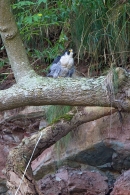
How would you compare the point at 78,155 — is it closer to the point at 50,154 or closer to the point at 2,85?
the point at 50,154

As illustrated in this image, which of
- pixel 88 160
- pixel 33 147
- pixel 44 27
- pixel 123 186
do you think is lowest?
pixel 88 160

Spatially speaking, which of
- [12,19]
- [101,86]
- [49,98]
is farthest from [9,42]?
[101,86]

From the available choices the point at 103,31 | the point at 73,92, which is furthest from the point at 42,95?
the point at 103,31

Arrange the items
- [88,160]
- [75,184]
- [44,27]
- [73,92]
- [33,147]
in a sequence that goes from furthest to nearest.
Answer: [44,27] → [88,160] → [75,184] → [33,147] → [73,92]

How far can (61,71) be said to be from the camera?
351 centimetres

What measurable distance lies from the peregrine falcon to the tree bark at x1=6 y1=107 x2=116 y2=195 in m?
0.65

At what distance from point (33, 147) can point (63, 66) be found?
94cm

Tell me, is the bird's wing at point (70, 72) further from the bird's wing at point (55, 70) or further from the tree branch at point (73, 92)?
the tree branch at point (73, 92)

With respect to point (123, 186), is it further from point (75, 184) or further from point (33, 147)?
point (33, 147)

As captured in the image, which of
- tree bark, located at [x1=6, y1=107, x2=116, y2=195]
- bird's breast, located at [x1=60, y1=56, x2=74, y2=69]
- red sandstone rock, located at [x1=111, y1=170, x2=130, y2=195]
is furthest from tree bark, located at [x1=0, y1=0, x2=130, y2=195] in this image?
bird's breast, located at [x1=60, y1=56, x2=74, y2=69]

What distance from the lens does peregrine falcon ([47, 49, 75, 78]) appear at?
3460 millimetres

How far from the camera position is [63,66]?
3.47m

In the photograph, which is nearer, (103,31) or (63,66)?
(63,66)

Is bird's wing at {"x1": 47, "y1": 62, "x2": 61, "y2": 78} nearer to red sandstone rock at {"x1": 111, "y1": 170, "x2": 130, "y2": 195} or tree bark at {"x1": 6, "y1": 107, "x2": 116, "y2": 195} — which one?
tree bark at {"x1": 6, "y1": 107, "x2": 116, "y2": 195}
